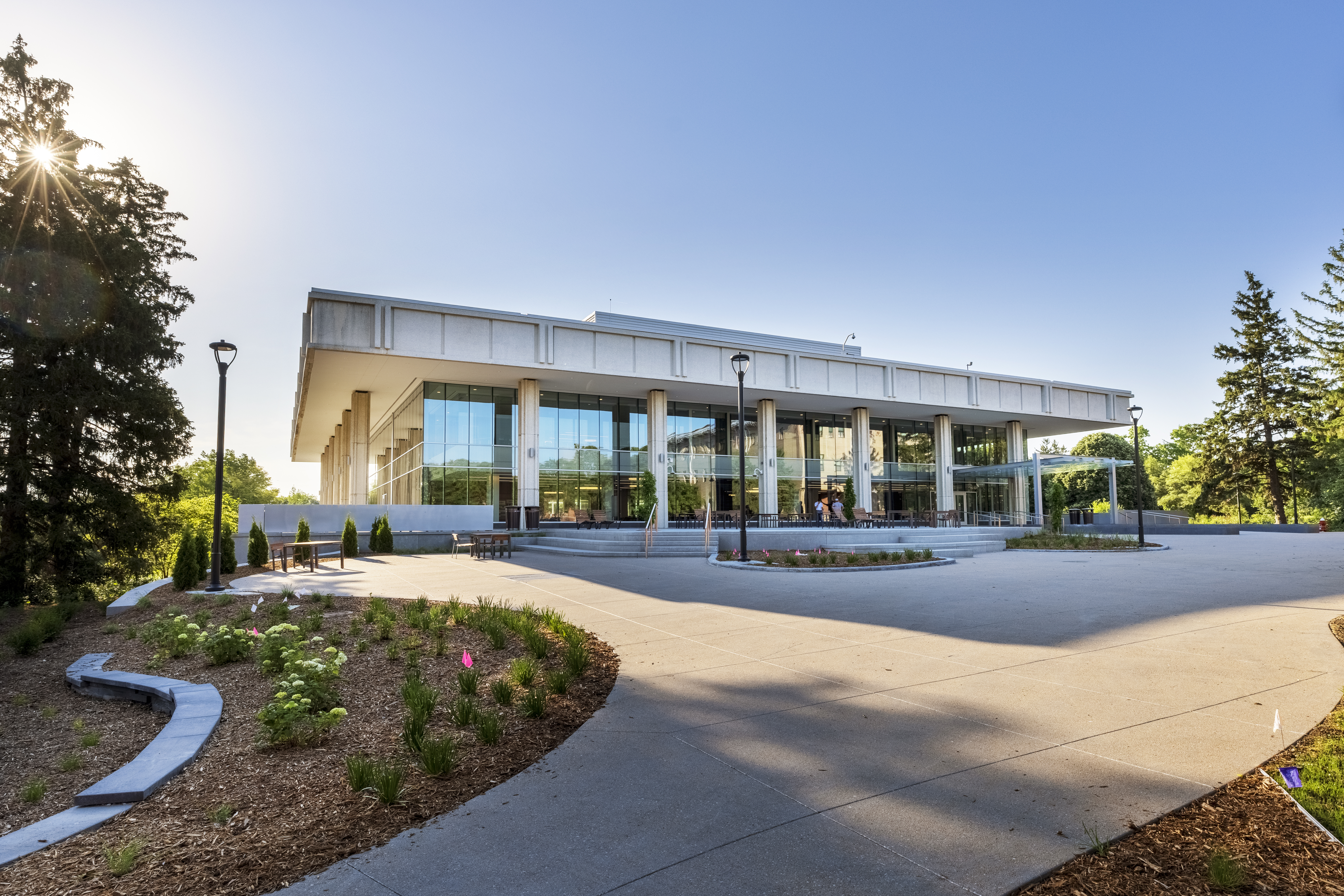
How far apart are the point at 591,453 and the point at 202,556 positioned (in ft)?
66.2

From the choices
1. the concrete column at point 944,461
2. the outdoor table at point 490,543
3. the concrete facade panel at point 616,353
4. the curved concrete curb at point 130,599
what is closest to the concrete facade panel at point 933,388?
the concrete column at point 944,461

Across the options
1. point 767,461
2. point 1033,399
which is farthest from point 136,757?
point 1033,399

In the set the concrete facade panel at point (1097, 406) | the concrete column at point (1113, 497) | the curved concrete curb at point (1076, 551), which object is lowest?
the curved concrete curb at point (1076, 551)

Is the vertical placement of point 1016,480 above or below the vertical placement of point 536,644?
above

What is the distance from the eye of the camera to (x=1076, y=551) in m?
22.7

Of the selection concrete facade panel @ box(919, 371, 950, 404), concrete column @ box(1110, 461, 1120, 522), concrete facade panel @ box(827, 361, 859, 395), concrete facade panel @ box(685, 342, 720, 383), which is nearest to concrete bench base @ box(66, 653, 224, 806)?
concrete facade panel @ box(685, 342, 720, 383)

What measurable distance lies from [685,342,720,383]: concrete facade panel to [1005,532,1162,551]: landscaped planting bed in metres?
13.8

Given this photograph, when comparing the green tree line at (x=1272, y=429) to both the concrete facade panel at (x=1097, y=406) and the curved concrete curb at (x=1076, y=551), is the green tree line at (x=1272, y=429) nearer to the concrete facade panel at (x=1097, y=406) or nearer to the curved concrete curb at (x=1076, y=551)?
the concrete facade panel at (x=1097, y=406)

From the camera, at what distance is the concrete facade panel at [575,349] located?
1172 inches

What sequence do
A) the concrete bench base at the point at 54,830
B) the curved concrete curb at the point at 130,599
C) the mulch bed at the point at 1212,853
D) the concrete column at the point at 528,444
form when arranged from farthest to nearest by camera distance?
the concrete column at the point at 528,444 < the curved concrete curb at the point at 130,599 < the concrete bench base at the point at 54,830 < the mulch bed at the point at 1212,853

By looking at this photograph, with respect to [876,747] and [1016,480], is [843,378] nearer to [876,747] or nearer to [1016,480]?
[1016,480]

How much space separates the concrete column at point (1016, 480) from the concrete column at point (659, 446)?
25201 mm

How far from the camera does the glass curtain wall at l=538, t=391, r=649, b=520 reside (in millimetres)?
32469

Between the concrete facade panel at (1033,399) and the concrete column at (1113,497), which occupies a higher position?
the concrete facade panel at (1033,399)
